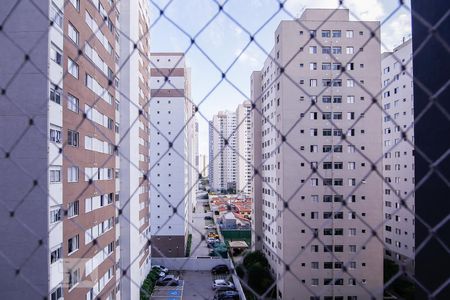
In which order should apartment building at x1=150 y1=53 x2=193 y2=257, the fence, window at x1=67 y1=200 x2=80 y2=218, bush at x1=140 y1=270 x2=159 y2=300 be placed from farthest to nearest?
apartment building at x1=150 y1=53 x2=193 y2=257 < bush at x1=140 y1=270 x2=159 y2=300 < window at x1=67 y1=200 x2=80 y2=218 < the fence

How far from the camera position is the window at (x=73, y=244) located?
98.0 inches

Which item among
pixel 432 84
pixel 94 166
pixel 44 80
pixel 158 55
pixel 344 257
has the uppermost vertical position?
pixel 158 55

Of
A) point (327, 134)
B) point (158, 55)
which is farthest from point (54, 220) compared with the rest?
point (158, 55)

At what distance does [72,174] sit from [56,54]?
873 millimetres

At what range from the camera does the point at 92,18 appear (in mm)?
3016

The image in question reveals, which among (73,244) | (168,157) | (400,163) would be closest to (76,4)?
(73,244)

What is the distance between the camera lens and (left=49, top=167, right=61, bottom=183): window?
2232mm

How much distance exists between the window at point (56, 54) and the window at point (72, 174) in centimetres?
77

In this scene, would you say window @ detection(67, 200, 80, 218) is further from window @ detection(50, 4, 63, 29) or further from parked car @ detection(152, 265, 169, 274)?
parked car @ detection(152, 265, 169, 274)

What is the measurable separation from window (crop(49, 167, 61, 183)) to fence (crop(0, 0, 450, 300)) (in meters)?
0.01

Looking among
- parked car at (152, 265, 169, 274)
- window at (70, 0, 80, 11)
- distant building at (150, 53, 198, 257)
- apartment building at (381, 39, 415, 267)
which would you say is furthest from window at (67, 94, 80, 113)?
apartment building at (381, 39, 415, 267)

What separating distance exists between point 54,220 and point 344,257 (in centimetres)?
401

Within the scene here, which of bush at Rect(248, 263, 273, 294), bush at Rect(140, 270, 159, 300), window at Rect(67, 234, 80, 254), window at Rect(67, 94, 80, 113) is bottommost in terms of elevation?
bush at Rect(140, 270, 159, 300)

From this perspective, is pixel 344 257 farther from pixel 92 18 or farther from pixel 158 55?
pixel 158 55
